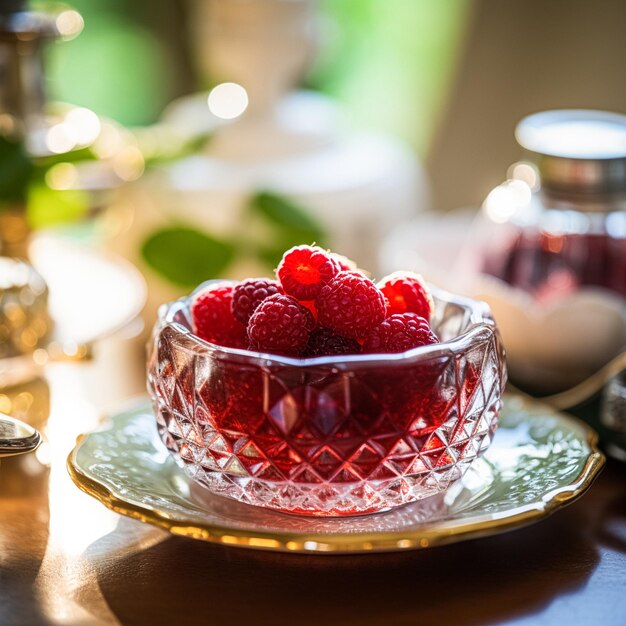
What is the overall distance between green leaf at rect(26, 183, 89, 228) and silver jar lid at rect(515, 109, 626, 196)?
40 centimetres

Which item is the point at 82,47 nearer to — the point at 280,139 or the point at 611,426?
the point at 280,139

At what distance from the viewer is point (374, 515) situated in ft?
1.74

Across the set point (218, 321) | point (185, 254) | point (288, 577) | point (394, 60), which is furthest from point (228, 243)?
point (394, 60)

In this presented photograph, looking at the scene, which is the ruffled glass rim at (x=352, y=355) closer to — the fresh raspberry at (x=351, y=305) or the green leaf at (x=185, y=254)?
the fresh raspberry at (x=351, y=305)

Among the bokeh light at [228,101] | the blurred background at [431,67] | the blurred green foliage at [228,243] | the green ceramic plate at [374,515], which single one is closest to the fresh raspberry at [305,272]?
the green ceramic plate at [374,515]

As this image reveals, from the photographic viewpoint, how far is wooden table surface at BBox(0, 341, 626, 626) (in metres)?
0.48

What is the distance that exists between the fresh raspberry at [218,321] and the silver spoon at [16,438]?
11 centimetres

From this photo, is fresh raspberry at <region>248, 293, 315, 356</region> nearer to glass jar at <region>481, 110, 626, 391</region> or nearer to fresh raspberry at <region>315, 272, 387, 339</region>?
fresh raspberry at <region>315, 272, 387, 339</region>

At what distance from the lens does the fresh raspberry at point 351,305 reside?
0.53 m

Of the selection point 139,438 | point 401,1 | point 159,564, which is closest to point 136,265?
point 139,438

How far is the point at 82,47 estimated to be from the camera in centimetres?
178

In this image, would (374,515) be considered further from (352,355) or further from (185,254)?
(185,254)

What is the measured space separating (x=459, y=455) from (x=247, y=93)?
0.69 metres

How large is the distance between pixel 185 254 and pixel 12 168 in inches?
8.2
